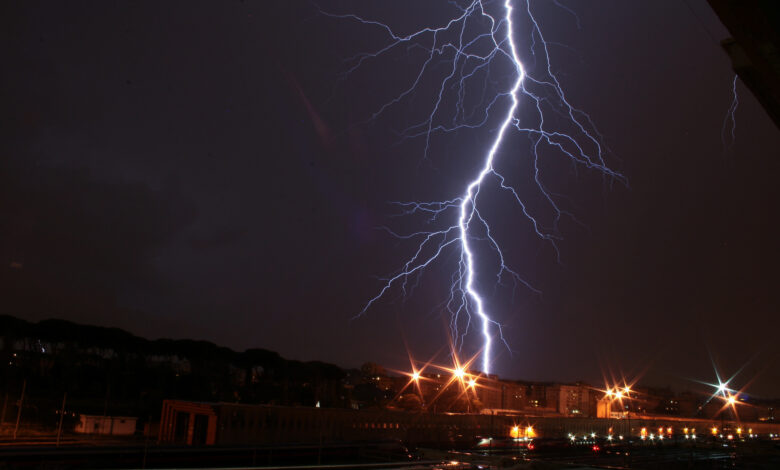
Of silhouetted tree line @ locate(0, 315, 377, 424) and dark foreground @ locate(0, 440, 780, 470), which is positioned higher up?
silhouetted tree line @ locate(0, 315, 377, 424)

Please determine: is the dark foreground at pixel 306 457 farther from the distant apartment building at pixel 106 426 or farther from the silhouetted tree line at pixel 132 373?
the silhouetted tree line at pixel 132 373

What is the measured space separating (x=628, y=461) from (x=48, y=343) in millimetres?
33794

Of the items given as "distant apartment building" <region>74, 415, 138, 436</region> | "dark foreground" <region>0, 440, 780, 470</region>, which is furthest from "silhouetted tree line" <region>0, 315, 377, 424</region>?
"dark foreground" <region>0, 440, 780, 470</region>

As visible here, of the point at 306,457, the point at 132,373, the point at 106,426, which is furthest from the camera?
the point at 132,373

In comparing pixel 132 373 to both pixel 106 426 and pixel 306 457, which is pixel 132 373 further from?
pixel 306 457

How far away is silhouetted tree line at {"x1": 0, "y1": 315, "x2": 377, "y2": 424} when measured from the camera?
31.2m

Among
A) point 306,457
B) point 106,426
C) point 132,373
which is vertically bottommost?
point 306,457

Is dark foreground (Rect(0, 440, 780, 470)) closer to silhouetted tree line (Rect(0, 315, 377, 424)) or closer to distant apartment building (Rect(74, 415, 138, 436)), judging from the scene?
distant apartment building (Rect(74, 415, 138, 436))

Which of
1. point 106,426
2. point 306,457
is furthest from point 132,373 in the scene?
point 306,457

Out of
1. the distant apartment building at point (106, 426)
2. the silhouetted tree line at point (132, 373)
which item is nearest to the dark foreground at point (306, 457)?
the distant apartment building at point (106, 426)

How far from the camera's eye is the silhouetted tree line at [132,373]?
102ft

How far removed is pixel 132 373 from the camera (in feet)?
121

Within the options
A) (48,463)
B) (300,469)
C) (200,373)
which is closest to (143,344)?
(200,373)

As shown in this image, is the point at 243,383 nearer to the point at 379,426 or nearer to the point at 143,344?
the point at 143,344
